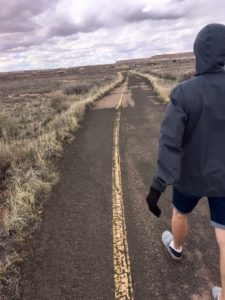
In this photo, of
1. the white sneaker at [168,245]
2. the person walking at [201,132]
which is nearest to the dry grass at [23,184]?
the white sneaker at [168,245]

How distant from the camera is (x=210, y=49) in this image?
112 inches

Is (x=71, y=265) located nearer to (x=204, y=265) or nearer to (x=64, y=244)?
(x=64, y=244)

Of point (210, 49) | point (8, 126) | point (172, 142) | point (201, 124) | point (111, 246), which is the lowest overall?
point (8, 126)

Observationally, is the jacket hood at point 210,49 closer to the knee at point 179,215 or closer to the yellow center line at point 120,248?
the knee at point 179,215

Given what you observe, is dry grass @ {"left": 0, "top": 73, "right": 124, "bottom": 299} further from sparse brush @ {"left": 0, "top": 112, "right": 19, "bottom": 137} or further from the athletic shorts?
the athletic shorts

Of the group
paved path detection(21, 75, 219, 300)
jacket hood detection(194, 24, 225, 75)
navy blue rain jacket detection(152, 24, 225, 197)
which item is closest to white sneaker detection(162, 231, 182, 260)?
paved path detection(21, 75, 219, 300)

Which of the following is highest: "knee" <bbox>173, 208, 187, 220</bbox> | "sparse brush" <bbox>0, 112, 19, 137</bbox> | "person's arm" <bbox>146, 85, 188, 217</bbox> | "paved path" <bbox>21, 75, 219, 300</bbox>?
"person's arm" <bbox>146, 85, 188, 217</bbox>

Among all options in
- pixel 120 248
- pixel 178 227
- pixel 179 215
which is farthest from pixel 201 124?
pixel 120 248

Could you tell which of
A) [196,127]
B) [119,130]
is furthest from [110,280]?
[119,130]

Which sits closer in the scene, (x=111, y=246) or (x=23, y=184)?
(x=111, y=246)

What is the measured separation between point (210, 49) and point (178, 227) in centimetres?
183

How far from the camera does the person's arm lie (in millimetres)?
2867

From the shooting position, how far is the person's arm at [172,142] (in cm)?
287

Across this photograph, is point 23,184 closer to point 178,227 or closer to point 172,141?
point 178,227
